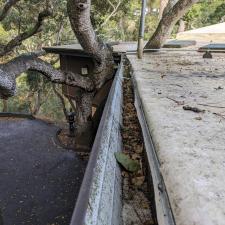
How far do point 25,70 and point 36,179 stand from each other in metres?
3.59

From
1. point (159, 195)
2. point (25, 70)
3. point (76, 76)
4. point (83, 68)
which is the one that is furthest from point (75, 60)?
point (159, 195)

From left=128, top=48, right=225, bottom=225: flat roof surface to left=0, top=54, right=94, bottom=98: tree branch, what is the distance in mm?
4308

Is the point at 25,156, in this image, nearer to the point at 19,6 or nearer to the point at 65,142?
the point at 65,142

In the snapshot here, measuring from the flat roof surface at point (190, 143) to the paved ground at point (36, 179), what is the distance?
5727 millimetres

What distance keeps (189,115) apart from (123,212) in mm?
964

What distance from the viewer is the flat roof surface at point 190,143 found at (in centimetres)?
121

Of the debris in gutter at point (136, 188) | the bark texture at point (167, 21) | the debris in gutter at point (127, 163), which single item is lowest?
the debris in gutter at point (136, 188)

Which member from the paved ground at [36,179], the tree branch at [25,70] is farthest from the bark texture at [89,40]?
the paved ground at [36,179]

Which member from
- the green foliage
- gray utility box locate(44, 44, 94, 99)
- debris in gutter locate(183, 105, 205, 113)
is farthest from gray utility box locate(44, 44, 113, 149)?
the green foliage

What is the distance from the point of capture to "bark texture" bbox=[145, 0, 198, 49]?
802cm

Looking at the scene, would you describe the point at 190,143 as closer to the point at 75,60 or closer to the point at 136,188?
the point at 136,188

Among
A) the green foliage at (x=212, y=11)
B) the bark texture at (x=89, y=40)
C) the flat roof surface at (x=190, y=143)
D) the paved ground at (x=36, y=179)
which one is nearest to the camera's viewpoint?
the flat roof surface at (x=190, y=143)

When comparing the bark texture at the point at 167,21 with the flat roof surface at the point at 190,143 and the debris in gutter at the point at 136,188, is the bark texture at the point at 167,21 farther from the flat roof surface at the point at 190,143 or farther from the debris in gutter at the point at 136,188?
the debris in gutter at the point at 136,188

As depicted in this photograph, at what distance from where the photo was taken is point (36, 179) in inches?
403
